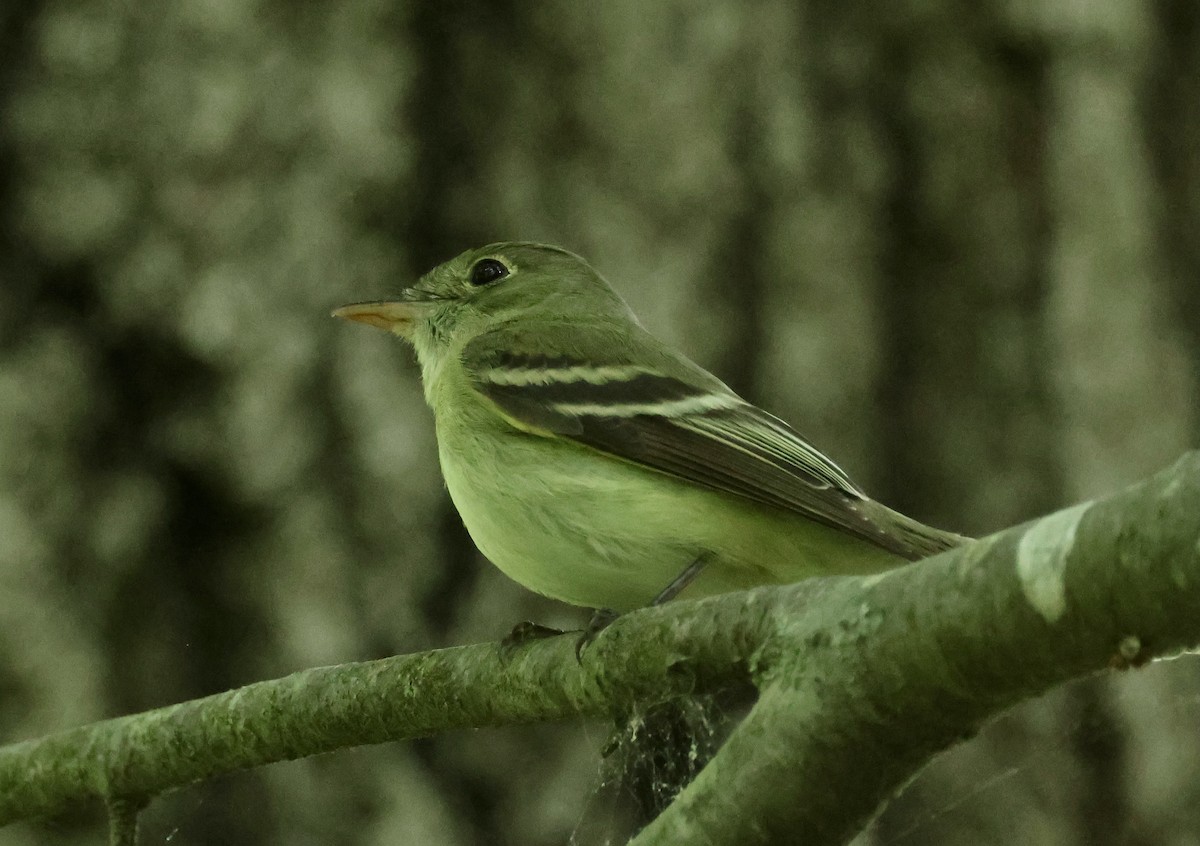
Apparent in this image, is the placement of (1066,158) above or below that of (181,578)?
above

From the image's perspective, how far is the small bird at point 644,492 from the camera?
292 centimetres

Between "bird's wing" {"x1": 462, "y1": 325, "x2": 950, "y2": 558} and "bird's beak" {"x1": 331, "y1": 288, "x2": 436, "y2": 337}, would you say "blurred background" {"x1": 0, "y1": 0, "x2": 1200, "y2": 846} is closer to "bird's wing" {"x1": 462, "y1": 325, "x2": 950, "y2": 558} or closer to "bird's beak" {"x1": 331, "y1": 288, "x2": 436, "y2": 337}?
"bird's beak" {"x1": 331, "y1": 288, "x2": 436, "y2": 337}

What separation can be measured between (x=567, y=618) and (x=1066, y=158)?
1.76 metres

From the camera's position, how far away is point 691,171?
156 inches

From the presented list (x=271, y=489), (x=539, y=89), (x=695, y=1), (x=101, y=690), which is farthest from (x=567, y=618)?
(x=695, y=1)

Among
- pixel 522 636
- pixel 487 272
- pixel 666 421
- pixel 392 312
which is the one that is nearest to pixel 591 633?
pixel 522 636

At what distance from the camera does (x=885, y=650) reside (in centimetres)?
153

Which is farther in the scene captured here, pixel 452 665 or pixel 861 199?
pixel 861 199

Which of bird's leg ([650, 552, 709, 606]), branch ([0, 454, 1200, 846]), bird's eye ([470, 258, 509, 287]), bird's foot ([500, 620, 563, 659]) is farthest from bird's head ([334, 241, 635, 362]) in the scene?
branch ([0, 454, 1200, 846])

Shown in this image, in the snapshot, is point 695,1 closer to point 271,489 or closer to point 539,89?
point 539,89

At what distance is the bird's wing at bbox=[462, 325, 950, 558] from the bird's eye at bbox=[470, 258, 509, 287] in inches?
14.6

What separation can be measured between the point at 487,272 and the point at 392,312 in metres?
0.38

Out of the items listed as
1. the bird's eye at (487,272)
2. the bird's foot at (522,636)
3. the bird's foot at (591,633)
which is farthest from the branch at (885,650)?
the bird's eye at (487,272)

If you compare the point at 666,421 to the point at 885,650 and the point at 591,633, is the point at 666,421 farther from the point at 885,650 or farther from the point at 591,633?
the point at 885,650
